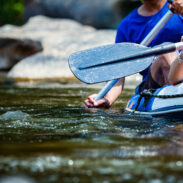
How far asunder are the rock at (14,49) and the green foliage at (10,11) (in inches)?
133

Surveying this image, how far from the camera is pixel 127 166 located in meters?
1.23

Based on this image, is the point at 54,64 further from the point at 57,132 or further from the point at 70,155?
the point at 70,155

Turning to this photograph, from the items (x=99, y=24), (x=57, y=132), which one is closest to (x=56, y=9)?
(x=99, y=24)

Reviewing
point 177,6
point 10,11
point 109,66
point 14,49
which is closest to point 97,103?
point 109,66

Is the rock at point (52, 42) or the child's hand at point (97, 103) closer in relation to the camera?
the child's hand at point (97, 103)

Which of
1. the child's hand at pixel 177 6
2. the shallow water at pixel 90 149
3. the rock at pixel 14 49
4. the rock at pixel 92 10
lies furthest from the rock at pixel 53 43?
the shallow water at pixel 90 149

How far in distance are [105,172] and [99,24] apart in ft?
27.3

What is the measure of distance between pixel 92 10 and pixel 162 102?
723 cm

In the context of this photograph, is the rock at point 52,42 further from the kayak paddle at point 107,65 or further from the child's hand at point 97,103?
the kayak paddle at point 107,65

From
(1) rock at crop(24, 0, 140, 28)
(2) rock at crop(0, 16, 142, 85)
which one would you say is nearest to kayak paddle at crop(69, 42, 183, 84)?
(2) rock at crop(0, 16, 142, 85)

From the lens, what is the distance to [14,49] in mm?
8133

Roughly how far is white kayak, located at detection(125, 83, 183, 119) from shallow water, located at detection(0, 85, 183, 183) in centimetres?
9

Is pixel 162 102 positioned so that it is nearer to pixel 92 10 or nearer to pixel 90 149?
pixel 90 149

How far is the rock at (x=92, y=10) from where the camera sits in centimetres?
898
